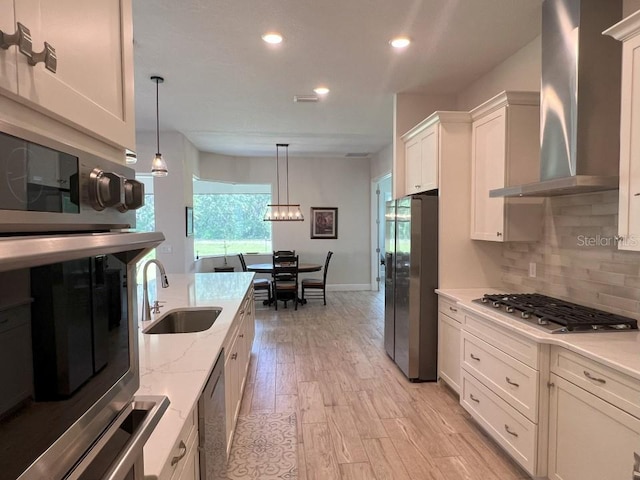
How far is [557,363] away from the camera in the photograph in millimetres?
1953

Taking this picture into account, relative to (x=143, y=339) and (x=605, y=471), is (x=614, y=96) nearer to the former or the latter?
(x=605, y=471)

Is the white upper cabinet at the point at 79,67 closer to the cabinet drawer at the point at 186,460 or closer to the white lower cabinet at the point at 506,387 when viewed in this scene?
the cabinet drawer at the point at 186,460

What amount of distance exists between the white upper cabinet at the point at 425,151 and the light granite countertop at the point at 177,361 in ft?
6.65

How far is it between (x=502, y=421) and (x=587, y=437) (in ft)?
1.96

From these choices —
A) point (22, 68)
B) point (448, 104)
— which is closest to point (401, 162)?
point (448, 104)

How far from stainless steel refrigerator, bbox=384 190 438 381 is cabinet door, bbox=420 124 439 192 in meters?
0.14

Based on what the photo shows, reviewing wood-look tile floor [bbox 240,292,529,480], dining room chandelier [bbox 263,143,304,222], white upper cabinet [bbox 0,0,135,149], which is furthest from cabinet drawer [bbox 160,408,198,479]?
dining room chandelier [bbox 263,143,304,222]

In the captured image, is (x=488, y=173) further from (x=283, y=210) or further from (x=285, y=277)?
(x=283, y=210)

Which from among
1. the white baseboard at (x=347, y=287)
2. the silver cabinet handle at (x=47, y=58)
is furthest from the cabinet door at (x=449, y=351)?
the white baseboard at (x=347, y=287)

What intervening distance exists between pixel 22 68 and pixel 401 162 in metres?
3.85

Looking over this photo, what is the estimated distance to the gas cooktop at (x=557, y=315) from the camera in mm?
1986

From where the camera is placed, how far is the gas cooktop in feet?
6.52

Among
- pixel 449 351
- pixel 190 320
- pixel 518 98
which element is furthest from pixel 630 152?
pixel 190 320

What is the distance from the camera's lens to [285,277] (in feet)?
20.8
